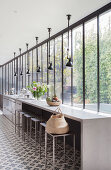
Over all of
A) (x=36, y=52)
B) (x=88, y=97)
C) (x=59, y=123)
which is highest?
(x=36, y=52)

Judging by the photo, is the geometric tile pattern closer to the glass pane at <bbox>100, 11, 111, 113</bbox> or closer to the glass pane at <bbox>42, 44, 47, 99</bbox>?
the glass pane at <bbox>100, 11, 111, 113</bbox>

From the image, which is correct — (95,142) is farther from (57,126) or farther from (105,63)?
(105,63)

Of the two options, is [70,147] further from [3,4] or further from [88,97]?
[3,4]

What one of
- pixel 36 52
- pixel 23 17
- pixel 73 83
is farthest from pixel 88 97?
pixel 36 52

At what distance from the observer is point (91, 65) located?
4145 mm

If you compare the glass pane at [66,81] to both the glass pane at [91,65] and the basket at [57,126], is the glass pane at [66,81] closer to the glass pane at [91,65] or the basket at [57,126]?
the glass pane at [91,65]

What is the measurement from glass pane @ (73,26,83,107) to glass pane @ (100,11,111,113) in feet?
2.50

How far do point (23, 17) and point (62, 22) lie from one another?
0.94 metres

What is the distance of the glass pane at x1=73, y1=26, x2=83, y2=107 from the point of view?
14.9ft

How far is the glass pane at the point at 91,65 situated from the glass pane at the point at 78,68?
0.23m

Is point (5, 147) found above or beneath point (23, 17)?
beneath

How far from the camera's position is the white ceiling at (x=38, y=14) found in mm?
3672

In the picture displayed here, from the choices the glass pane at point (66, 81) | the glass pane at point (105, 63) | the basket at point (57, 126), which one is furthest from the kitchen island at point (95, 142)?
the glass pane at point (66, 81)

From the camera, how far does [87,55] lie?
4297 mm
